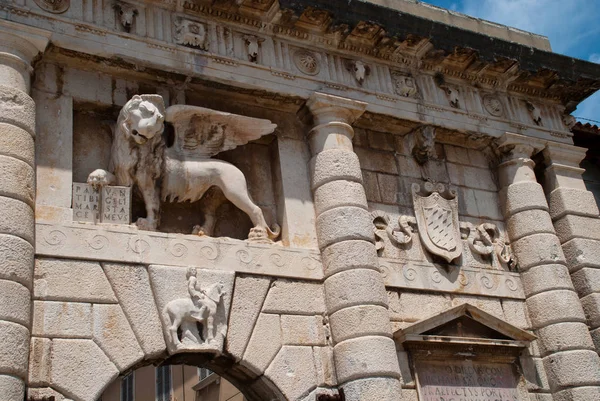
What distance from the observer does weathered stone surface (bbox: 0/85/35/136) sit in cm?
737

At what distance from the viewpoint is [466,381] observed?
8.94m

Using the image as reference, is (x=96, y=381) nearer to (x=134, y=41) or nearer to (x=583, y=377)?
(x=134, y=41)

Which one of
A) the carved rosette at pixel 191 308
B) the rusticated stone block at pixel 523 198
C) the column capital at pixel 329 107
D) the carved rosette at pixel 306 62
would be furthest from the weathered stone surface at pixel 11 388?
the rusticated stone block at pixel 523 198

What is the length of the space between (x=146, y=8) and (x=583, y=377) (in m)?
6.49

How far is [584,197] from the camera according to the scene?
35.8 ft

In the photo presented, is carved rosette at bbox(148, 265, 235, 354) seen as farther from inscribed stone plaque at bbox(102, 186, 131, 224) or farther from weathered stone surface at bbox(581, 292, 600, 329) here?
weathered stone surface at bbox(581, 292, 600, 329)

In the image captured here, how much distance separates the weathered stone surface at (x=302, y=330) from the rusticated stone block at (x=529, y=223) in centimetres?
333

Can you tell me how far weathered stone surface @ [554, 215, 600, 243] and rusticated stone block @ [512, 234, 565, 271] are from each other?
1.24 ft

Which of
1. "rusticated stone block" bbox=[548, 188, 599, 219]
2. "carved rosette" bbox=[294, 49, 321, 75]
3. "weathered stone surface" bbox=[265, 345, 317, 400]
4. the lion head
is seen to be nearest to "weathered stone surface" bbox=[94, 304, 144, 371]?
"weathered stone surface" bbox=[265, 345, 317, 400]

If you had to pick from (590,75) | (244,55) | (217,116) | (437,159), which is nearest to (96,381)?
(217,116)

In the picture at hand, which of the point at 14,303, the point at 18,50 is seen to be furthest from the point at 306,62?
the point at 14,303

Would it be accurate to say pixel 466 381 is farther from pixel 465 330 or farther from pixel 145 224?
pixel 145 224

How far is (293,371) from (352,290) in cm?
105

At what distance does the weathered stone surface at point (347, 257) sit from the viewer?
27.9 feet
